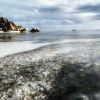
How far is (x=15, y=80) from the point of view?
53.1 feet

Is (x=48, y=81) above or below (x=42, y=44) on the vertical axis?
above

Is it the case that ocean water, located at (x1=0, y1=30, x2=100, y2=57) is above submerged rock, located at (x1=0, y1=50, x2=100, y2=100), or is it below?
below

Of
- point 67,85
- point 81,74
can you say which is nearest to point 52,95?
point 67,85

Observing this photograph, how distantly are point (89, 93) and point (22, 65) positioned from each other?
902 centimetres

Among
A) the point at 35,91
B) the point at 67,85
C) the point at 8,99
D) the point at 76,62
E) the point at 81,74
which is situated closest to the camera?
the point at 8,99

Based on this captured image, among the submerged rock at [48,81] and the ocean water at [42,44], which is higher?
the submerged rock at [48,81]

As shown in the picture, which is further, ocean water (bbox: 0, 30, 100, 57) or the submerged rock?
ocean water (bbox: 0, 30, 100, 57)

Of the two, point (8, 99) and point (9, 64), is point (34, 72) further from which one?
point (8, 99)

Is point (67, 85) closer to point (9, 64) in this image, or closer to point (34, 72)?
point (34, 72)

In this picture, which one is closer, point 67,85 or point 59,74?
point 67,85

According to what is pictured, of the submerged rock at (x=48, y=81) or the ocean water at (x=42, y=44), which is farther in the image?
the ocean water at (x=42, y=44)

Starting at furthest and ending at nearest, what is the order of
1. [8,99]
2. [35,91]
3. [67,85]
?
[67,85], [35,91], [8,99]

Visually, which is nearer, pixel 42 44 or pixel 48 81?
pixel 48 81

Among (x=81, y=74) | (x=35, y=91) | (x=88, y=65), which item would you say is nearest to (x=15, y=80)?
(x=35, y=91)
